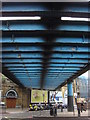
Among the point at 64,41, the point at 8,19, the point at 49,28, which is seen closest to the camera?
the point at 8,19

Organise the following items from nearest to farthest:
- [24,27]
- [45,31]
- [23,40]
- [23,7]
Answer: [23,7] → [24,27] → [45,31] → [23,40]

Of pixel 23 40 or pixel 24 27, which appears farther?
pixel 23 40

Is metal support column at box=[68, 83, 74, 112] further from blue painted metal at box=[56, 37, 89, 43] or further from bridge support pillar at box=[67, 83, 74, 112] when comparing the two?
blue painted metal at box=[56, 37, 89, 43]

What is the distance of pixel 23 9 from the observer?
11398 mm

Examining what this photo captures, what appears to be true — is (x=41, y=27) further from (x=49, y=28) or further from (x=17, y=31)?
(x=17, y=31)

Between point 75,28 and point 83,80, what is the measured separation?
6629cm

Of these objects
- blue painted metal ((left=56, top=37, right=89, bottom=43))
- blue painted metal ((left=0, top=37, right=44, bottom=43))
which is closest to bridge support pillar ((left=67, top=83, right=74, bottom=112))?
blue painted metal ((left=56, top=37, right=89, bottom=43))

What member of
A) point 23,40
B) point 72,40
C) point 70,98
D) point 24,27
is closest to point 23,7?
point 24,27

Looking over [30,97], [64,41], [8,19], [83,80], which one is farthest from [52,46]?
[83,80]

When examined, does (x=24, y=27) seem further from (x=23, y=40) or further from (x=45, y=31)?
(x=23, y=40)

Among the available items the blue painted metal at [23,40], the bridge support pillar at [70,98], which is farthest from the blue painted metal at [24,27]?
the bridge support pillar at [70,98]

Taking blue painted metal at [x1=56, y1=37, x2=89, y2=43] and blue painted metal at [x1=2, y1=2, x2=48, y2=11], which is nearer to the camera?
blue painted metal at [x1=2, y1=2, x2=48, y2=11]

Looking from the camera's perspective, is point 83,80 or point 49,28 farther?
point 83,80

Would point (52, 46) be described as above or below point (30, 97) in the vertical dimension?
above
